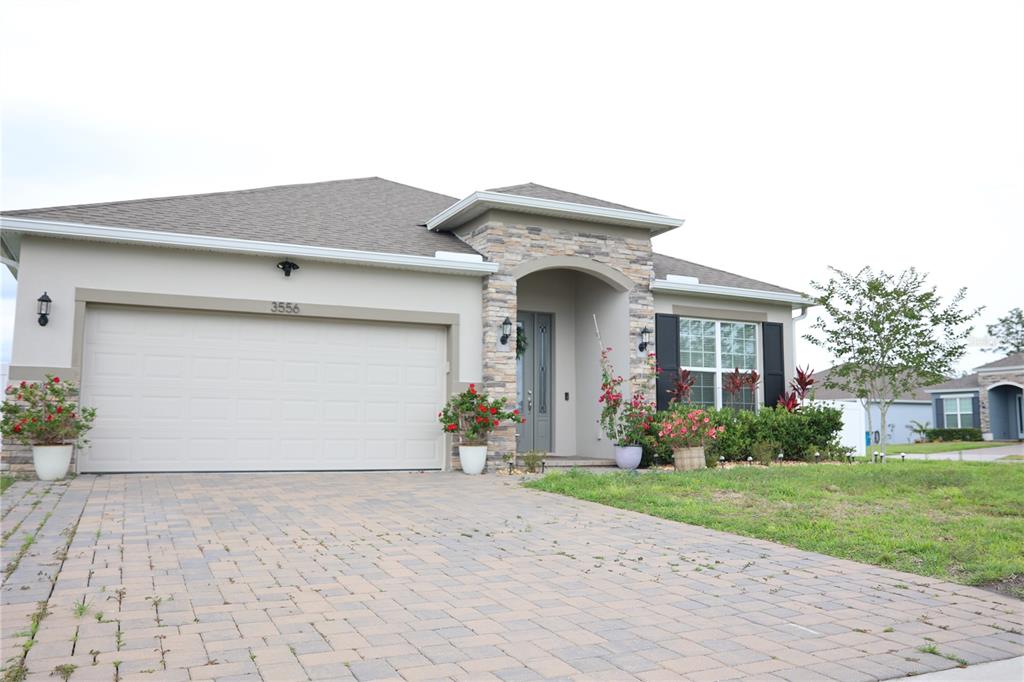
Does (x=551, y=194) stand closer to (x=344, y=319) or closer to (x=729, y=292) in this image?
(x=729, y=292)

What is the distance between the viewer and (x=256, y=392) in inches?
433

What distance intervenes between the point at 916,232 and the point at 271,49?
1337cm

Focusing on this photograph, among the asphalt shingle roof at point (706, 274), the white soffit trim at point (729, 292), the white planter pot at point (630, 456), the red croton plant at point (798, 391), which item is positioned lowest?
the white planter pot at point (630, 456)

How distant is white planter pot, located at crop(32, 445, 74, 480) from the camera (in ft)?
30.8

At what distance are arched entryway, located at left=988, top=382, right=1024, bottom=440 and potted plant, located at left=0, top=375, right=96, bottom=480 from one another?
3160 cm

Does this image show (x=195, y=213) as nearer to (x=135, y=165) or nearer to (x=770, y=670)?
(x=135, y=165)

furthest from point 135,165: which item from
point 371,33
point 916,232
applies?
point 916,232

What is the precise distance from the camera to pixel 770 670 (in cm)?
330

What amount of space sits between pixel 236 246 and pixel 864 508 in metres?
8.43

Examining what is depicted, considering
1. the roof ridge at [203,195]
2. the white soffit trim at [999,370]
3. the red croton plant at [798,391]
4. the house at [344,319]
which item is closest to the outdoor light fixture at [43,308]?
the house at [344,319]

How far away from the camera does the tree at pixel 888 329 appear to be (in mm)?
14875

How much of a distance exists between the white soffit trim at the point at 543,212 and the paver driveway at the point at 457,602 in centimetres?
616

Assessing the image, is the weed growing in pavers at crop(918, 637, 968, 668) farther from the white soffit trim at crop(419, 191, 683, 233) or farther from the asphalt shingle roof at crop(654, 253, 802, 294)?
the asphalt shingle roof at crop(654, 253, 802, 294)

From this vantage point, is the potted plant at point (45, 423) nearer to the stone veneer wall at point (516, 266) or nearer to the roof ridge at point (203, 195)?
the roof ridge at point (203, 195)
